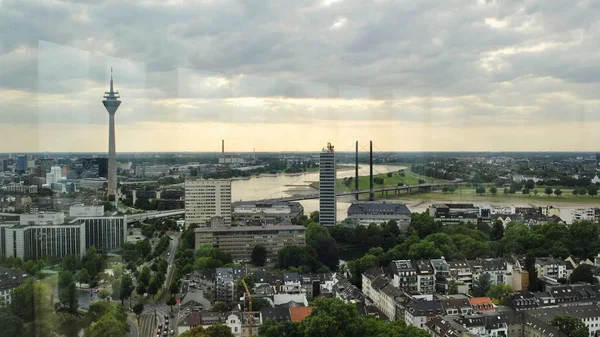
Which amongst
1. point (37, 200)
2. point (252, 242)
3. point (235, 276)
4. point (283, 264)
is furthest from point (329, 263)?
point (37, 200)

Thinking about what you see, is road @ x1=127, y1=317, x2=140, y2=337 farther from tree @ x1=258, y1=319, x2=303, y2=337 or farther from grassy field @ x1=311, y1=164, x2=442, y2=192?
grassy field @ x1=311, y1=164, x2=442, y2=192

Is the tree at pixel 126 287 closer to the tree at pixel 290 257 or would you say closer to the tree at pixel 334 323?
the tree at pixel 334 323

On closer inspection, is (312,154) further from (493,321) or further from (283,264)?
(493,321)

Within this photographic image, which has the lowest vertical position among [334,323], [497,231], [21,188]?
[334,323]

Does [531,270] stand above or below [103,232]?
below

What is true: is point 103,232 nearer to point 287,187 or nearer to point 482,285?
point 482,285

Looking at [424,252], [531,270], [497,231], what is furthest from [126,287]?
[497,231]
